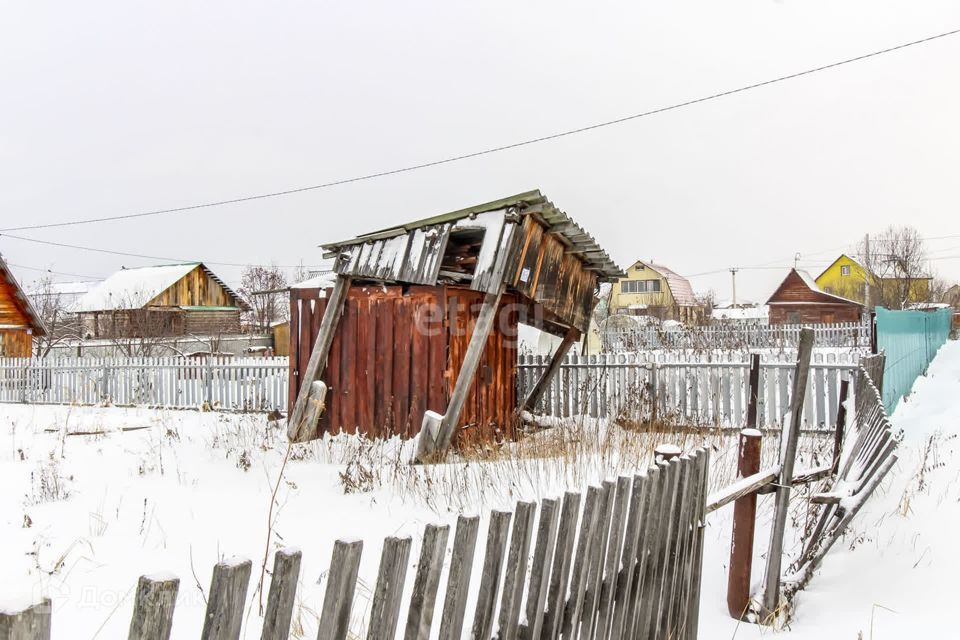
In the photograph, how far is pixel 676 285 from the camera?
6106 cm

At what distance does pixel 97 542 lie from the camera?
505 cm

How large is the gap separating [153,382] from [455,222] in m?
11.9

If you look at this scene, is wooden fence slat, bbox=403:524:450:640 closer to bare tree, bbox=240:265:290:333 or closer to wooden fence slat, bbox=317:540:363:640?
wooden fence slat, bbox=317:540:363:640

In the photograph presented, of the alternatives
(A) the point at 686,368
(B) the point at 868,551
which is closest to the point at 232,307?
(A) the point at 686,368

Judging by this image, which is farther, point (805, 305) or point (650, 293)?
point (650, 293)

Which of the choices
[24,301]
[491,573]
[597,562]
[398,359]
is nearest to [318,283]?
[398,359]

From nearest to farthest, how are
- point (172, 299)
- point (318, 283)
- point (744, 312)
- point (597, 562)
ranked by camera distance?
A: point (597, 562) < point (318, 283) < point (172, 299) < point (744, 312)

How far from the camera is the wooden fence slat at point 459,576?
1729 millimetres

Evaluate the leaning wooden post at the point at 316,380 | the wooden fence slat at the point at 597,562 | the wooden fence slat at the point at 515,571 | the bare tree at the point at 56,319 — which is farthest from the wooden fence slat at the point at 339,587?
the bare tree at the point at 56,319

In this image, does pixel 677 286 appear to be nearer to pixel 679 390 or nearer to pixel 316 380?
pixel 679 390

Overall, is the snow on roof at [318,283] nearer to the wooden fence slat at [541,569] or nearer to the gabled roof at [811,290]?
the wooden fence slat at [541,569]

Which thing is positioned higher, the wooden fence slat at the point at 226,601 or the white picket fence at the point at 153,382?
the wooden fence slat at the point at 226,601

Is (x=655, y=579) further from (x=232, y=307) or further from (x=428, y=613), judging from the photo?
(x=232, y=307)

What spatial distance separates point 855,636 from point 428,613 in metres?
2.69
